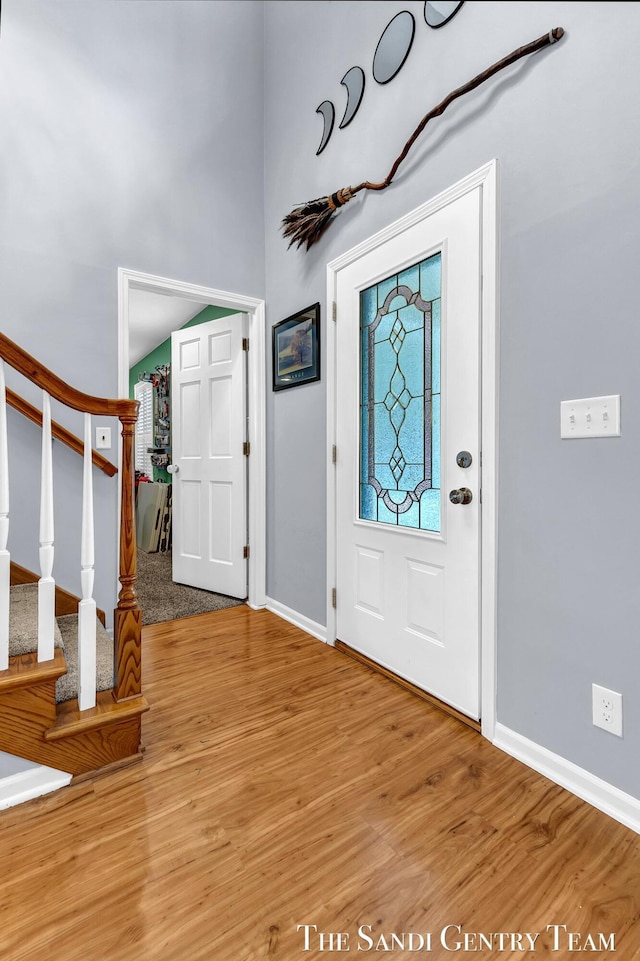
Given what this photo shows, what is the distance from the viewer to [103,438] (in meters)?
2.38

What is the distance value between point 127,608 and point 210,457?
72.6 inches

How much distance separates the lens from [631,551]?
4.01 ft

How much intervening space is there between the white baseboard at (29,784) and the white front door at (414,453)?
1281 mm

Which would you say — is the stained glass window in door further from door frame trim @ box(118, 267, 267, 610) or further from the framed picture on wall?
door frame trim @ box(118, 267, 267, 610)

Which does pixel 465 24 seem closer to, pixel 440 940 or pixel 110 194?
pixel 110 194

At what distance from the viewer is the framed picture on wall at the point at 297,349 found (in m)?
2.45

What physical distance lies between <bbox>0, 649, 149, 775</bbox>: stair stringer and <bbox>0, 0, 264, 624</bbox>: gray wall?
41.9 inches

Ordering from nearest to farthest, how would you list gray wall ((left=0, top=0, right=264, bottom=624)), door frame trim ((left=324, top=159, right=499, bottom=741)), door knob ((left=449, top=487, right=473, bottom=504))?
door frame trim ((left=324, top=159, right=499, bottom=741))
door knob ((left=449, top=487, right=473, bottom=504))
gray wall ((left=0, top=0, right=264, bottom=624))

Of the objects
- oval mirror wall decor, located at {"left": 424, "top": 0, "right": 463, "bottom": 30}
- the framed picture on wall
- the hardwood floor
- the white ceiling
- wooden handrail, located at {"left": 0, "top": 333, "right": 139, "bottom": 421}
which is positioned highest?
oval mirror wall decor, located at {"left": 424, "top": 0, "right": 463, "bottom": 30}

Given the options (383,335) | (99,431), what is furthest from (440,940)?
(99,431)

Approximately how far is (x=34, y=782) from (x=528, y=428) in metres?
1.82

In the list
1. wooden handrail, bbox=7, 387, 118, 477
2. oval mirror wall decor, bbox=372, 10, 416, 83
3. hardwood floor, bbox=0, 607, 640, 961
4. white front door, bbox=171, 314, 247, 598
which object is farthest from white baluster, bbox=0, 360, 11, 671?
oval mirror wall decor, bbox=372, 10, 416, 83

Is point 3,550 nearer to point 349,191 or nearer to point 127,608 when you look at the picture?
point 127,608

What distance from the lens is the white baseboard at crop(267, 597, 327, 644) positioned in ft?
8.09
